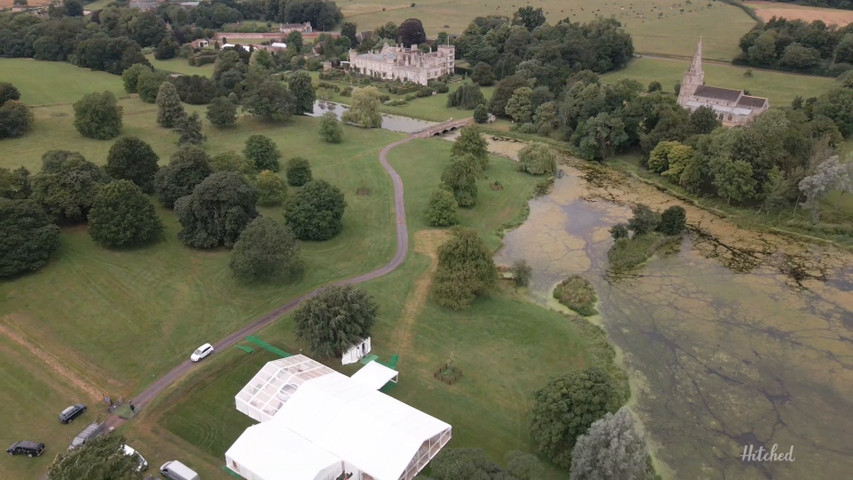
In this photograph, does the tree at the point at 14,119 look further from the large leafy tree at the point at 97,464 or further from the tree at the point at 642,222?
the tree at the point at 642,222

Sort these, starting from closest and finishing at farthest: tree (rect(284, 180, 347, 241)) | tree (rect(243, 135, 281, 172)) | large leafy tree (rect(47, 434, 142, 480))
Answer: large leafy tree (rect(47, 434, 142, 480)) < tree (rect(284, 180, 347, 241)) < tree (rect(243, 135, 281, 172))

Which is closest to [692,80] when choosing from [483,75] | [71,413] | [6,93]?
[483,75]

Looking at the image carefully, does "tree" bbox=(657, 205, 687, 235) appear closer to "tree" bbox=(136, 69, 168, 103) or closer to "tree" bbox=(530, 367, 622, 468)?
"tree" bbox=(530, 367, 622, 468)

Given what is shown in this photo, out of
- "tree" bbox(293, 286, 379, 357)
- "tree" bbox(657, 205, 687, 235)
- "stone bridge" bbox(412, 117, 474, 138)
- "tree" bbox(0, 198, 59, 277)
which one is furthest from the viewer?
"stone bridge" bbox(412, 117, 474, 138)

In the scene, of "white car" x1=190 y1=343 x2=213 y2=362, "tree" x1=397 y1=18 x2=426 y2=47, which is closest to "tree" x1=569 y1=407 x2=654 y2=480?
"white car" x1=190 y1=343 x2=213 y2=362

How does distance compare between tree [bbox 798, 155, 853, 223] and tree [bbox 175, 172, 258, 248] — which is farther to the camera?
tree [bbox 798, 155, 853, 223]

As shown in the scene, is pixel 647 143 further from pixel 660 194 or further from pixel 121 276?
pixel 121 276

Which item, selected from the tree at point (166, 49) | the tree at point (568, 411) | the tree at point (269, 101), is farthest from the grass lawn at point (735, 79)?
the tree at point (166, 49)
